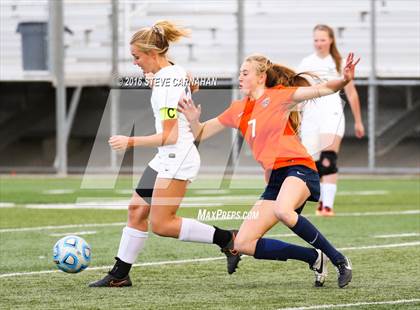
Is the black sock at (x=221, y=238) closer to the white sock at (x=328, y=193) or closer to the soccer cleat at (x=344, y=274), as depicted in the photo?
the soccer cleat at (x=344, y=274)

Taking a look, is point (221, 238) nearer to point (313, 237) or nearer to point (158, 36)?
point (313, 237)

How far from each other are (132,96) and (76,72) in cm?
142

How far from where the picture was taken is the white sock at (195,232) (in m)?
7.69

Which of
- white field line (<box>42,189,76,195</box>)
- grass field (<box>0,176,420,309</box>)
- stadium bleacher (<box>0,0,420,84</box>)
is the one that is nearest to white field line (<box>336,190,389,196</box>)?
grass field (<box>0,176,420,309</box>)

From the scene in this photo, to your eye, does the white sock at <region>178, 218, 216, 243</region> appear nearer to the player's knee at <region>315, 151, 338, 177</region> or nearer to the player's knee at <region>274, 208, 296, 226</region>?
the player's knee at <region>274, 208, 296, 226</region>

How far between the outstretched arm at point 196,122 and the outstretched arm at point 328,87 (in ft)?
2.05

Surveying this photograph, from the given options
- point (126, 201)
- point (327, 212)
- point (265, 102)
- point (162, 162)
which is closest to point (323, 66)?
point (327, 212)

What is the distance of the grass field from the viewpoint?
6.79 metres

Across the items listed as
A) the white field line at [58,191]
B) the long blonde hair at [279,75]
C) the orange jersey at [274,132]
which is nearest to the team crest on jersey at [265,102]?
the orange jersey at [274,132]

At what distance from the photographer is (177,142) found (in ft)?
24.6

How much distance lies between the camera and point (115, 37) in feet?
67.9

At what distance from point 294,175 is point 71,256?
1.58 meters

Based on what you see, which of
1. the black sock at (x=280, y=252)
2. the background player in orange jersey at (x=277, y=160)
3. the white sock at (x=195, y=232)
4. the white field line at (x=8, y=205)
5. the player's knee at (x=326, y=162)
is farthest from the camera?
the white field line at (x=8, y=205)

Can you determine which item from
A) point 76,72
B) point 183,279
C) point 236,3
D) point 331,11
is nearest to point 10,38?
point 76,72
